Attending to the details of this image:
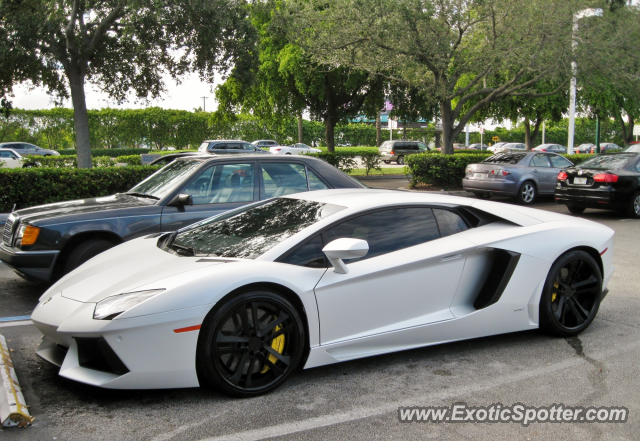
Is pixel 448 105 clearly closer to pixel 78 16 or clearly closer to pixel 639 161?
pixel 639 161

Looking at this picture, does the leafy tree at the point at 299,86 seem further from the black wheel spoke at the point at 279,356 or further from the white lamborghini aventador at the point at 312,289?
the black wheel spoke at the point at 279,356

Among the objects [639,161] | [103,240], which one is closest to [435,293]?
[103,240]

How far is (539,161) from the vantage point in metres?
15.9

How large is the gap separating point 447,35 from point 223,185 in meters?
12.3

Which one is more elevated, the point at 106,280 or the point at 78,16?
the point at 78,16

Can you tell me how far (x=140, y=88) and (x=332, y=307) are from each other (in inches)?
626

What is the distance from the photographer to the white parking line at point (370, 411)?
3.02 meters

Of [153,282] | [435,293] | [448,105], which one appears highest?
[448,105]

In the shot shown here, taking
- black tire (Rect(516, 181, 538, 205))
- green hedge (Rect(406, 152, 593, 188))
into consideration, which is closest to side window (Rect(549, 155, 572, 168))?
black tire (Rect(516, 181, 538, 205))

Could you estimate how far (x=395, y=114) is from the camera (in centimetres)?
2788

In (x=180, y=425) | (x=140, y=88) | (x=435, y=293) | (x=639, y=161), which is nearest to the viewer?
(x=180, y=425)

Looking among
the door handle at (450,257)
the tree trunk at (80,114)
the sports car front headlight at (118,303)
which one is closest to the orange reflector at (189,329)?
the sports car front headlight at (118,303)

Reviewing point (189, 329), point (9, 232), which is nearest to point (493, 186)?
point (9, 232)

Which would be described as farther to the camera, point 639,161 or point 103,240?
point 639,161
